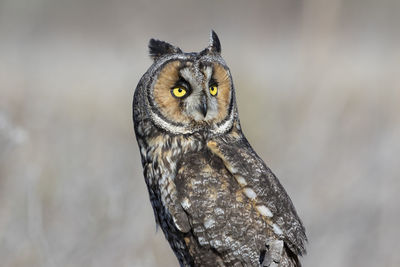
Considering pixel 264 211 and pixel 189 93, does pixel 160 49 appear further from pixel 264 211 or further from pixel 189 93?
pixel 264 211

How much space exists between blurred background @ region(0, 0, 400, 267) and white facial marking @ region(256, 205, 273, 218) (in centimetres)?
123

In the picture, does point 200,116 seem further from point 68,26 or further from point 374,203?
point 68,26

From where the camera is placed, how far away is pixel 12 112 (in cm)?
606

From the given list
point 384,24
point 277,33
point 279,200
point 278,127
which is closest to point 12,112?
point 278,127

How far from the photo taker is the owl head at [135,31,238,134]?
10.3 ft

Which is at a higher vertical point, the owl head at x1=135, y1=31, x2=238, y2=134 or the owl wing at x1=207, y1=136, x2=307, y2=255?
the owl head at x1=135, y1=31, x2=238, y2=134

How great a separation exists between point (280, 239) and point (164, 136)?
2.45 ft

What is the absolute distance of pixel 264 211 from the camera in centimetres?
296

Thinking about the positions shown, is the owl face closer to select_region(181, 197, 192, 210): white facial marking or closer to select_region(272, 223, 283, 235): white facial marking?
select_region(181, 197, 192, 210): white facial marking

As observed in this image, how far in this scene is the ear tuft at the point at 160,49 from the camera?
11.0 feet

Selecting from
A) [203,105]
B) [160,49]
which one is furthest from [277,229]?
[160,49]

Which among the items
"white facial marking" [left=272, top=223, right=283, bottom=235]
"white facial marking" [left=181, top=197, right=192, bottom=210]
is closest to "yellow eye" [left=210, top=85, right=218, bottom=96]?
"white facial marking" [left=181, top=197, right=192, bottom=210]

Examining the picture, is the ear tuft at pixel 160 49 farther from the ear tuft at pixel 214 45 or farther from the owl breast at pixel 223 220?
the owl breast at pixel 223 220

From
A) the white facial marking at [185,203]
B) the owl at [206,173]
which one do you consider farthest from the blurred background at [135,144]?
the white facial marking at [185,203]
